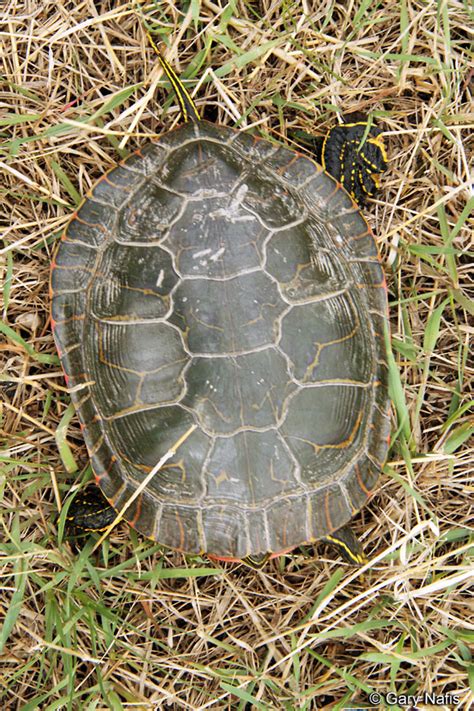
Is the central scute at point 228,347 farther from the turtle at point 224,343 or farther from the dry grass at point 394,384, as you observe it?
the dry grass at point 394,384

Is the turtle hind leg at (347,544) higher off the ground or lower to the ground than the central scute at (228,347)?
lower

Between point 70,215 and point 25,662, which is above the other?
point 70,215

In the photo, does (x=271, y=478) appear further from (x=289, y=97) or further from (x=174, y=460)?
(x=289, y=97)

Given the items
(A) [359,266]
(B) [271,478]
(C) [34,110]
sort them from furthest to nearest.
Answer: (C) [34,110]
(A) [359,266]
(B) [271,478]

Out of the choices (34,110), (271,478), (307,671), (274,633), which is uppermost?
(34,110)


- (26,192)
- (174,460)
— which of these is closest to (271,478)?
(174,460)

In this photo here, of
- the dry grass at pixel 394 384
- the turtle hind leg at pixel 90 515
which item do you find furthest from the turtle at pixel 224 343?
the dry grass at pixel 394 384
